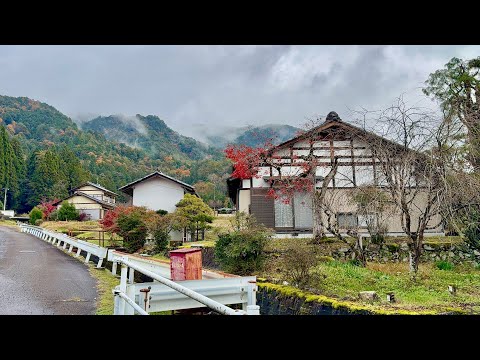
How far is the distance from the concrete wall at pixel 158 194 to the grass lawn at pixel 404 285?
638 cm

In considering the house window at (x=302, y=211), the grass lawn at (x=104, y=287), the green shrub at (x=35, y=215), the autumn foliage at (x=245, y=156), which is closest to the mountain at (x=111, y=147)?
the autumn foliage at (x=245, y=156)

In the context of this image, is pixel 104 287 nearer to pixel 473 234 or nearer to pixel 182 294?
pixel 182 294

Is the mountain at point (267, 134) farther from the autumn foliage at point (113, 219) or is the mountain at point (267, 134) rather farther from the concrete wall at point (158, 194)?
the autumn foliage at point (113, 219)

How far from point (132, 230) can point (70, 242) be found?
1.48 metres

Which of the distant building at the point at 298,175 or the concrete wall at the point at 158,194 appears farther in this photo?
the concrete wall at the point at 158,194

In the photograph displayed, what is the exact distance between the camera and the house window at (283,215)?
9.76 metres

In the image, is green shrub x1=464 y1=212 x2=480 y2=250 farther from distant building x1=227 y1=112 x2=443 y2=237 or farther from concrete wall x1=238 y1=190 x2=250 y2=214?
concrete wall x1=238 y1=190 x2=250 y2=214

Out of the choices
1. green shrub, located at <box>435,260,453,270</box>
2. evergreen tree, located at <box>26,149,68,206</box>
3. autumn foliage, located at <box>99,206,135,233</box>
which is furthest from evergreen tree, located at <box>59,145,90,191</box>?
green shrub, located at <box>435,260,453,270</box>

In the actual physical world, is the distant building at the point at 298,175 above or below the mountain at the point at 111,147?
below

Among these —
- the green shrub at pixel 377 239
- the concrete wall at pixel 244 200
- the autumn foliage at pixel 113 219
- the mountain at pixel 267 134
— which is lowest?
the green shrub at pixel 377 239
